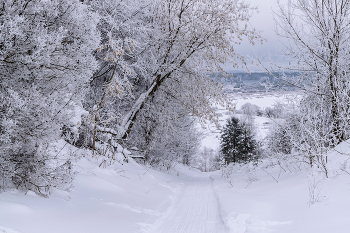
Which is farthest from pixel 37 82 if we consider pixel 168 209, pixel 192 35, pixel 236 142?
pixel 236 142

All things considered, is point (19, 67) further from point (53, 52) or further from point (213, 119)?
point (213, 119)

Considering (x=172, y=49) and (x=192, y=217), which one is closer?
(x=192, y=217)

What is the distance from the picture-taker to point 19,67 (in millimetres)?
3234

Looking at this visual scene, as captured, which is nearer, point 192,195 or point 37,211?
point 37,211

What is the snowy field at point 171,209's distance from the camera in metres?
2.98

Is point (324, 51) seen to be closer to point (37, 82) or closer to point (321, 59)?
point (321, 59)

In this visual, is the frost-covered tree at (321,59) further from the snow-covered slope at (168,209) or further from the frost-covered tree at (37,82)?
the frost-covered tree at (37,82)

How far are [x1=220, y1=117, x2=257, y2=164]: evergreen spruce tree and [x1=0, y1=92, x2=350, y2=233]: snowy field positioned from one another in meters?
23.2

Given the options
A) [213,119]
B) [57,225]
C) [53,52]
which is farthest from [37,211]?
[213,119]

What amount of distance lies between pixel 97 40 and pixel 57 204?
8.75 feet

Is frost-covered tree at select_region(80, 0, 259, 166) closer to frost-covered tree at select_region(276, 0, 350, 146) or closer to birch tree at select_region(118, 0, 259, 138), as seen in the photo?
birch tree at select_region(118, 0, 259, 138)

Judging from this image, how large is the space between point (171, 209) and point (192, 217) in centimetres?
71

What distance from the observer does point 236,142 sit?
1150 inches

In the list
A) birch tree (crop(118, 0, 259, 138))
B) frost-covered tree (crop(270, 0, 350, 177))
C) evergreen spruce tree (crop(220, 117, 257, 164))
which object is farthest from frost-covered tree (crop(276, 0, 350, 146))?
evergreen spruce tree (crop(220, 117, 257, 164))
